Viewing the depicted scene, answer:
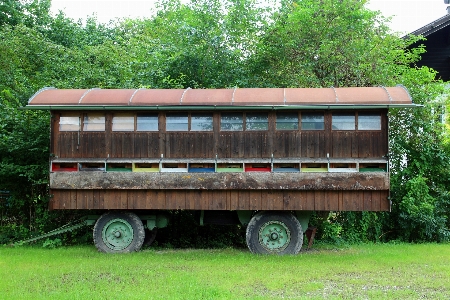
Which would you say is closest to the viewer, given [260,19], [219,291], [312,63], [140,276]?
[219,291]

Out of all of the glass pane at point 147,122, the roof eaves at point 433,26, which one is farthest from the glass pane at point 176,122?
the roof eaves at point 433,26

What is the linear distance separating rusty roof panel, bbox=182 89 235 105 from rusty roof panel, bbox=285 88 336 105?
4.71 ft

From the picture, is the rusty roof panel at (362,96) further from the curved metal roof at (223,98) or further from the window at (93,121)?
the window at (93,121)

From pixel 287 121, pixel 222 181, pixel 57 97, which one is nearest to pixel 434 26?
pixel 287 121

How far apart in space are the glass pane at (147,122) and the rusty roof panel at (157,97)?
0.42 m

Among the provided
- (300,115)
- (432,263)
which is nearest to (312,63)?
(300,115)

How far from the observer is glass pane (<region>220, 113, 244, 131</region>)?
13.4 m

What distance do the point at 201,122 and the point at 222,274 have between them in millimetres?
4215

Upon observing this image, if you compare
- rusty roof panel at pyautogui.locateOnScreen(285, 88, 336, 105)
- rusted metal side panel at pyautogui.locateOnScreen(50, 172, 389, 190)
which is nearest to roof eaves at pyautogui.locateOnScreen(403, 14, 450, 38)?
rusty roof panel at pyautogui.locateOnScreen(285, 88, 336, 105)

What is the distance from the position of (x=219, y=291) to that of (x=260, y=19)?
13763mm

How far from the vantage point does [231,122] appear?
13.5 meters

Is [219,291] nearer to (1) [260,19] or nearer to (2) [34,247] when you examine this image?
(2) [34,247]

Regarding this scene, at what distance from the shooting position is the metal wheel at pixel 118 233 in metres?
13.8

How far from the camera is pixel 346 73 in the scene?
1847 cm
